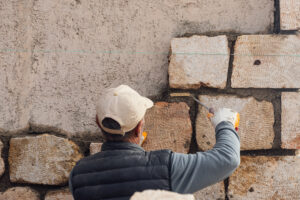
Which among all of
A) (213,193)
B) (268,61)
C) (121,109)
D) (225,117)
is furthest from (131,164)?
(268,61)

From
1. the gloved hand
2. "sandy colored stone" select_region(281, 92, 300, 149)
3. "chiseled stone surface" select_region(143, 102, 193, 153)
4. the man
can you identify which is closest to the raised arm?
the man

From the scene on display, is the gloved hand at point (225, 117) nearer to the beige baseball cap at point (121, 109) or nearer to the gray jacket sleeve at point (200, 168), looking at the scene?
the gray jacket sleeve at point (200, 168)

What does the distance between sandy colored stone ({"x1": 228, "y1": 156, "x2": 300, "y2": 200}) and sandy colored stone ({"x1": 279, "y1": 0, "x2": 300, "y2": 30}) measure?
2.28 ft

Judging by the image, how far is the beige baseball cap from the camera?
126cm

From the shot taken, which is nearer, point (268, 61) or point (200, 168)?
point (200, 168)

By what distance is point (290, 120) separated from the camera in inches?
69.2

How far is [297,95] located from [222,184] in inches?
24.3

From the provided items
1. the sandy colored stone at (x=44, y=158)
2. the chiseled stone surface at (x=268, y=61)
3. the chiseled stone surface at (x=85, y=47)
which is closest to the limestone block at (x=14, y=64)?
the chiseled stone surface at (x=85, y=47)

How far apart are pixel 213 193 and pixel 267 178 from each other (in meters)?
0.29

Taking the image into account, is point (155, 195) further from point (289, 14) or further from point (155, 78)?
point (289, 14)

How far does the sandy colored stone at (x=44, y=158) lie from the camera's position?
1865 millimetres

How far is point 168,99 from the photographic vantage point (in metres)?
1.83

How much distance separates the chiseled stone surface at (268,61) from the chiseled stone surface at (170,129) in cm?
36

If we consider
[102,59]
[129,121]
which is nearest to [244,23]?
[102,59]
